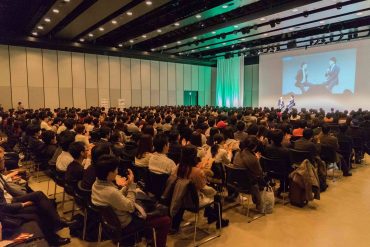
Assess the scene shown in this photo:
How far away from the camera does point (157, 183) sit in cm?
351

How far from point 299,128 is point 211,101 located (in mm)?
18840

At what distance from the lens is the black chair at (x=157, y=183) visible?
346 cm

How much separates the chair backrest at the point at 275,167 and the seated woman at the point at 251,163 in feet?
2.44

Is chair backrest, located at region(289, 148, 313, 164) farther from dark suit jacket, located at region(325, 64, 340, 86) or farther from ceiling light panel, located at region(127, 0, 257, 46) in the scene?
dark suit jacket, located at region(325, 64, 340, 86)

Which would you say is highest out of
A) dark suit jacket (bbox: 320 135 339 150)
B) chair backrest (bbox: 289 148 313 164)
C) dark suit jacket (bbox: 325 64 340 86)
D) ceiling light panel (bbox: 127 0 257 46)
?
ceiling light panel (bbox: 127 0 257 46)

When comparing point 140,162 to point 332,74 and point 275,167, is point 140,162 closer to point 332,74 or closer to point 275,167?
point 275,167

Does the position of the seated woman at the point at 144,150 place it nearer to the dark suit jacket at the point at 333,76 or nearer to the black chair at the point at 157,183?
the black chair at the point at 157,183

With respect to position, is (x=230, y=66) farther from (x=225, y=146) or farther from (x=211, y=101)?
(x=225, y=146)

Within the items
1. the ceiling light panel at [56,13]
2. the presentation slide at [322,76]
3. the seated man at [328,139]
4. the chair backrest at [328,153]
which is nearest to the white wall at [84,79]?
the ceiling light panel at [56,13]

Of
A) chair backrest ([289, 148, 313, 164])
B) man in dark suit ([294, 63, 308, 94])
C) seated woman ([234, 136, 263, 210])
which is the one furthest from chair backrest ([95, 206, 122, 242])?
man in dark suit ([294, 63, 308, 94])

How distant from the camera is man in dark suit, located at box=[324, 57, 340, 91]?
1556 centimetres

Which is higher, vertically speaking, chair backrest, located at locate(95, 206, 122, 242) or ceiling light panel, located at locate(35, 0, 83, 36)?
ceiling light panel, located at locate(35, 0, 83, 36)

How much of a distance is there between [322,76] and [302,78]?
4.48ft

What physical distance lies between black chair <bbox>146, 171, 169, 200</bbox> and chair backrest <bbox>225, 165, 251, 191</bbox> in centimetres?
105
